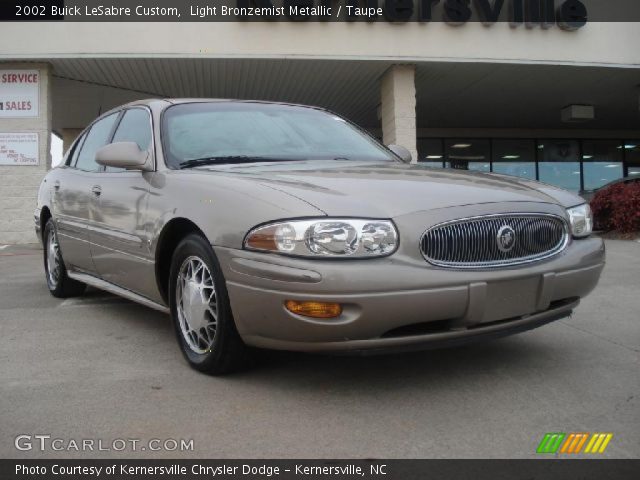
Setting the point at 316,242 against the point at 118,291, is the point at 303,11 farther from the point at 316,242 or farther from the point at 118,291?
the point at 316,242

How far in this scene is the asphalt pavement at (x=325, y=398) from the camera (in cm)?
226

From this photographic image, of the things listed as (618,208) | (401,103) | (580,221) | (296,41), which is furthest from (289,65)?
(580,221)

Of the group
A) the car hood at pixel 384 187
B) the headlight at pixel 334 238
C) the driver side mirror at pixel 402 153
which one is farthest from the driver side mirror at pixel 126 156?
the driver side mirror at pixel 402 153

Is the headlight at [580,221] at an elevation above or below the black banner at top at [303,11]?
below

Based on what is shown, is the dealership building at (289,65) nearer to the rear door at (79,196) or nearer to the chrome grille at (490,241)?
the rear door at (79,196)

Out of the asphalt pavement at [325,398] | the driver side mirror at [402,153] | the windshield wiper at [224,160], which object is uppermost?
the driver side mirror at [402,153]

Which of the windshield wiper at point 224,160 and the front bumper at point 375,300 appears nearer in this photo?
the front bumper at point 375,300

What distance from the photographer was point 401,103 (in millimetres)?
11516

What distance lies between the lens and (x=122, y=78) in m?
12.2

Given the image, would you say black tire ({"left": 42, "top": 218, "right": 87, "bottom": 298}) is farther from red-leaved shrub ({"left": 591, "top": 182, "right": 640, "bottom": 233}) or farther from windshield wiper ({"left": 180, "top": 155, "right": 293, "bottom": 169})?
red-leaved shrub ({"left": 591, "top": 182, "right": 640, "bottom": 233})

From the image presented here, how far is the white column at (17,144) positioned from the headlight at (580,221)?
33.1 ft

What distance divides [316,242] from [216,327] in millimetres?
736

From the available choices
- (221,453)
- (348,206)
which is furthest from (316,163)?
(221,453)

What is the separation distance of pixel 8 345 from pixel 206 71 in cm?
887
